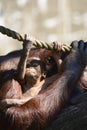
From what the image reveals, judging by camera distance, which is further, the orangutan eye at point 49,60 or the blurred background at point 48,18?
the blurred background at point 48,18

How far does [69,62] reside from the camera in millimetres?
3727

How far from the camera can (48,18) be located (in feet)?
27.4

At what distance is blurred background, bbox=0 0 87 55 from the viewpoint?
820 cm

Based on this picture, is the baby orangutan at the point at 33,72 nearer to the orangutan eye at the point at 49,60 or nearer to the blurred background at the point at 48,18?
the orangutan eye at the point at 49,60

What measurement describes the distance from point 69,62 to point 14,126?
471 millimetres

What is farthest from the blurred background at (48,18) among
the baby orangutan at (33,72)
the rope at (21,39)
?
the rope at (21,39)

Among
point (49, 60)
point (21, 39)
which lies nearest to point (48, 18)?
point (49, 60)

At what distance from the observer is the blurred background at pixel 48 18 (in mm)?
8203

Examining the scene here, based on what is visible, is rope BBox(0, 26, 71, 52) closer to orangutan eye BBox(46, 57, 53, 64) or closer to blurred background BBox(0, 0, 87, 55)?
orangutan eye BBox(46, 57, 53, 64)

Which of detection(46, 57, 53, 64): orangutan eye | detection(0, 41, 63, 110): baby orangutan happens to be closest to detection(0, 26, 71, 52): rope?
detection(0, 41, 63, 110): baby orangutan

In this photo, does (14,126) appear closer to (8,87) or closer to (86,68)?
(8,87)

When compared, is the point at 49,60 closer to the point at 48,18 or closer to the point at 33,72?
the point at 33,72

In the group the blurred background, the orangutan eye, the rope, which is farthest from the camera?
the blurred background

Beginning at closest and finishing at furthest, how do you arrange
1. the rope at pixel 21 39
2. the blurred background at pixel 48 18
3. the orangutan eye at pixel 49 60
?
1. the rope at pixel 21 39
2. the orangutan eye at pixel 49 60
3. the blurred background at pixel 48 18
